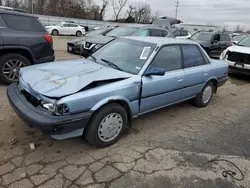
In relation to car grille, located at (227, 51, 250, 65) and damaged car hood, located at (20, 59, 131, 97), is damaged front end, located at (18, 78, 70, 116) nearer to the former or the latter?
damaged car hood, located at (20, 59, 131, 97)

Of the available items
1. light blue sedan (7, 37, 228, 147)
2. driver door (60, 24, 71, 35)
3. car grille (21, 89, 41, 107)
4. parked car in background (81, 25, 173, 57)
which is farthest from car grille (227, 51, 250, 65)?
driver door (60, 24, 71, 35)

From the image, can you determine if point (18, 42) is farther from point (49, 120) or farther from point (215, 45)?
point (215, 45)

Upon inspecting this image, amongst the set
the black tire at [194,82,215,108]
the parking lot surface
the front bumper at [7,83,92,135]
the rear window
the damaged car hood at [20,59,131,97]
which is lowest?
the parking lot surface

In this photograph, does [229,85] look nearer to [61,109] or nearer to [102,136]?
[102,136]

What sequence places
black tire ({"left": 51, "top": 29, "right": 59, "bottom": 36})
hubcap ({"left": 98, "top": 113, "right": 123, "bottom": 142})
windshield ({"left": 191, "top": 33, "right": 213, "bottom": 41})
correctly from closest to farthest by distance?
hubcap ({"left": 98, "top": 113, "right": 123, "bottom": 142}), windshield ({"left": 191, "top": 33, "right": 213, "bottom": 41}), black tire ({"left": 51, "top": 29, "right": 59, "bottom": 36})

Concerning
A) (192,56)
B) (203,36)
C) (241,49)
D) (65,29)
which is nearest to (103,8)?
(65,29)

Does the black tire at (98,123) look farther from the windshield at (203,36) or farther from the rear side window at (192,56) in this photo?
the windshield at (203,36)

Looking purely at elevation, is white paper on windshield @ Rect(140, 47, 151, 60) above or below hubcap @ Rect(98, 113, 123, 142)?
above

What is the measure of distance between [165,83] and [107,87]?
47.4 inches

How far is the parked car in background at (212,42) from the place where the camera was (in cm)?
1130

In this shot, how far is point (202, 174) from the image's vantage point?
8.84 feet

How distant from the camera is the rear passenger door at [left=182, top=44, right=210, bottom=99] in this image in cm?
412

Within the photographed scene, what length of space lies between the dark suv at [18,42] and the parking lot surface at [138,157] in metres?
1.21

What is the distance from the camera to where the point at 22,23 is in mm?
5160
